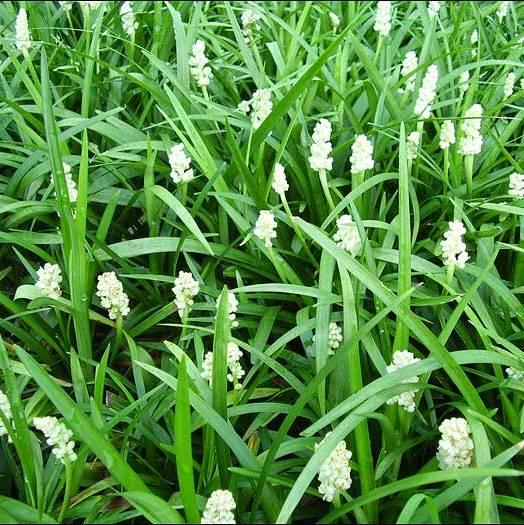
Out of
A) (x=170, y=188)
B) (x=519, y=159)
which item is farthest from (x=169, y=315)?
(x=519, y=159)

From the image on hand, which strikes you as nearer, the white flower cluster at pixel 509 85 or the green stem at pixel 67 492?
the green stem at pixel 67 492

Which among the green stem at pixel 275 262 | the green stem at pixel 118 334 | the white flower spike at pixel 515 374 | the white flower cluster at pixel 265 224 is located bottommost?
the white flower spike at pixel 515 374

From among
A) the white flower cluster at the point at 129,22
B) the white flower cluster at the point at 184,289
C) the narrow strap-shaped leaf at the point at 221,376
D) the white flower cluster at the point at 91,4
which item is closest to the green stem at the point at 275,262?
the white flower cluster at the point at 184,289

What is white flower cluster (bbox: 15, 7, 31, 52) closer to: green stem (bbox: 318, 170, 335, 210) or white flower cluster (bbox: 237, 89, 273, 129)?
white flower cluster (bbox: 237, 89, 273, 129)

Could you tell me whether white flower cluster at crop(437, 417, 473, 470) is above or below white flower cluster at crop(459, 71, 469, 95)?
below

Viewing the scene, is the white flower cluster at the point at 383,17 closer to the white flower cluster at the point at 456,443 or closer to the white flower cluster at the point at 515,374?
the white flower cluster at the point at 515,374

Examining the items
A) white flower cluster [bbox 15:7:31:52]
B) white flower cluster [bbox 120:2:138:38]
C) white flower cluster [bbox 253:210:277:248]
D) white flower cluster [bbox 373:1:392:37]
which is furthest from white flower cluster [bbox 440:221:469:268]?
white flower cluster [bbox 120:2:138:38]
